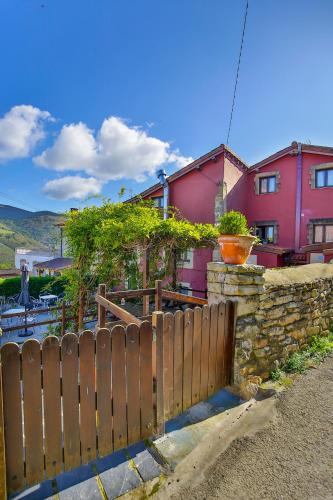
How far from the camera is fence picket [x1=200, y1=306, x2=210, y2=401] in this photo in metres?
3.01

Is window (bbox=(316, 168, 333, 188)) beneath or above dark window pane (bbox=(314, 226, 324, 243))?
above

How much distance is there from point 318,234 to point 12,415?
14329 mm

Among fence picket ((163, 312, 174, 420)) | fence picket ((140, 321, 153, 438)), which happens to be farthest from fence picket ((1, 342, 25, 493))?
fence picket ((163, 312, 174, 420))

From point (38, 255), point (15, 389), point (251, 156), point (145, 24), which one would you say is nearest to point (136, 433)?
point (15, 389)

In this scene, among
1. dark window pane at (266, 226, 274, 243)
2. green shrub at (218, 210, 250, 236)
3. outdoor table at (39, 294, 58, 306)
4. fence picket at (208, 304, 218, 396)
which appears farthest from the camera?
dark window pane at (266, 226, 274, 243)

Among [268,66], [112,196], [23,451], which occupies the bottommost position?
[23,451]

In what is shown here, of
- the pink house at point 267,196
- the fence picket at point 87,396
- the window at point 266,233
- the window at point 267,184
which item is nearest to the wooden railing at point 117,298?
the fence picket at point 87,396

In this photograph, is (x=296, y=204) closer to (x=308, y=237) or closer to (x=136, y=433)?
(x=308, y=237)

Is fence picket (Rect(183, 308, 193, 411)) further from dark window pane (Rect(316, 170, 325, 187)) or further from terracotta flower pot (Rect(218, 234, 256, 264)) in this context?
dark window pane (Rect(316, 170, 325, 187))

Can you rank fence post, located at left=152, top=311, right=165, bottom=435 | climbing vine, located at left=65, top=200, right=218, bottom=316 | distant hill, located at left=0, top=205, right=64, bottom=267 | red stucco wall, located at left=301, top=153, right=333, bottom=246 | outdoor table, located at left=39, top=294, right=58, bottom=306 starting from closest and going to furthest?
fence post, located at left=152, top=311, right=165, bottom=435 < climbing vine, located at left=65, top=200, right=218, bottom=316 < red stucco wall, located at left=301, top=153, right=333, bottom=246 < outdoor table, located at left=39, top=294, right=58, bottom=306 < distant hill, located at left=0, top=205, right=64, bottom=267

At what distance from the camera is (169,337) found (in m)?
2.65

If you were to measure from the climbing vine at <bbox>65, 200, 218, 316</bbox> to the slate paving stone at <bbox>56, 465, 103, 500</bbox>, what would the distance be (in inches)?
195

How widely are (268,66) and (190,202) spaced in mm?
8465

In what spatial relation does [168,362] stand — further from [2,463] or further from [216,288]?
[2,463]
